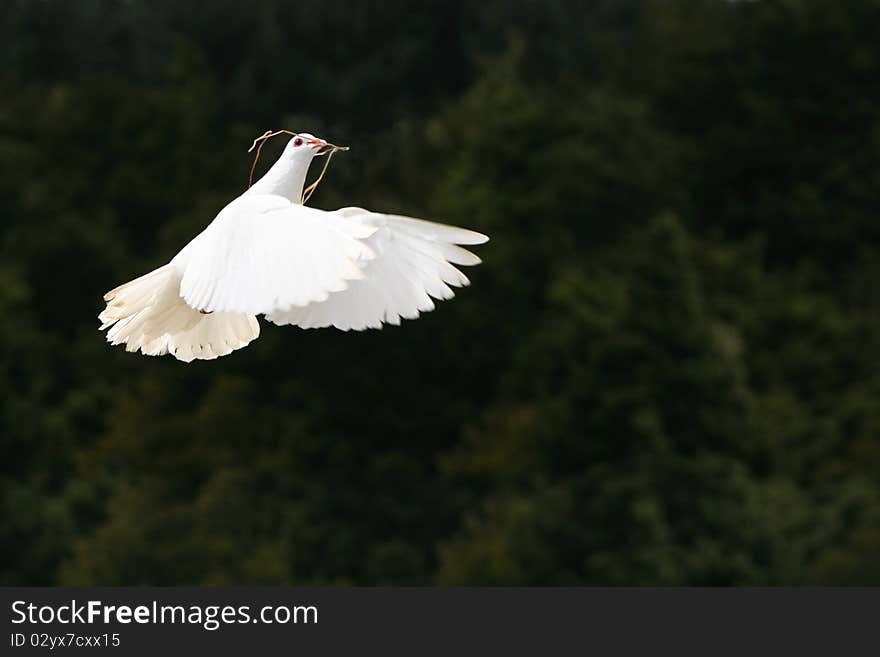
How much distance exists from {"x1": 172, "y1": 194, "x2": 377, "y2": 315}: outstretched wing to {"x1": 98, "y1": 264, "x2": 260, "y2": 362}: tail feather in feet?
0.88

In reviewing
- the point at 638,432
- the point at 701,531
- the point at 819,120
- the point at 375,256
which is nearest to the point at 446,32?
the point at 819,120

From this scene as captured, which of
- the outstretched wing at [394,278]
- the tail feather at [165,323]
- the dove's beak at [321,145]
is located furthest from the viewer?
the tail feather at [165,323]

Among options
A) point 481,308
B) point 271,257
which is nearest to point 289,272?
point 271,257

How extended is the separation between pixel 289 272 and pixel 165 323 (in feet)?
3.31

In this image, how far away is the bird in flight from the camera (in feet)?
Result: 20.5

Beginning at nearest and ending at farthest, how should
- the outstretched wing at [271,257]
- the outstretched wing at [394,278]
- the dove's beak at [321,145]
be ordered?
the outstretched wing at [271,257] → the dove's beak at [321,145] → the outstretched wing at [394,278]

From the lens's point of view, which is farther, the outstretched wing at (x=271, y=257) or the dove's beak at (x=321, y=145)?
the dove's beak at (x=321, y=145)

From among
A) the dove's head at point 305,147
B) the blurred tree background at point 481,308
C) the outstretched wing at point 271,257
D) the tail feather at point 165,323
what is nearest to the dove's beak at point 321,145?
the dove's head at point 305,147

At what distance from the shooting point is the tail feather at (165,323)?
275 inches

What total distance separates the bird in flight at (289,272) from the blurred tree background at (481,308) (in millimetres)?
17682

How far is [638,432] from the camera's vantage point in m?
36.2

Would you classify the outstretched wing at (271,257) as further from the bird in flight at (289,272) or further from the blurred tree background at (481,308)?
the blurred tree background at (481,308)

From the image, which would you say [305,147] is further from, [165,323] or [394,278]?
[165,323]

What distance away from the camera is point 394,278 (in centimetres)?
695
